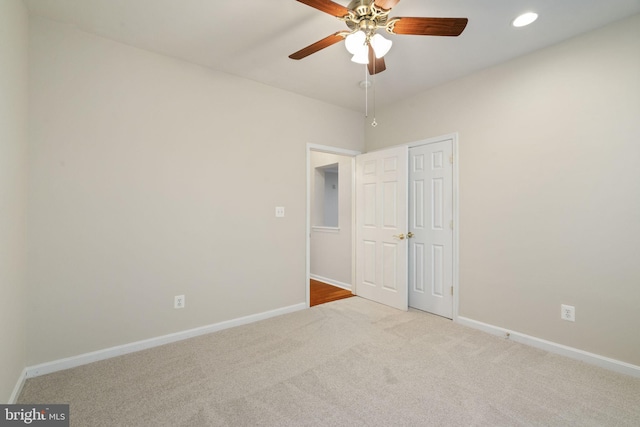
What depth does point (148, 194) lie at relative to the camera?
2555 millimetres

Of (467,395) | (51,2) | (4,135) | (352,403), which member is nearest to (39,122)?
(4,135)

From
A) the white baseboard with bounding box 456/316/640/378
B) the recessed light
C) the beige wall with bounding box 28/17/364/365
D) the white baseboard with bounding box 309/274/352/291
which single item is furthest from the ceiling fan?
the white baseboard with bounding box 309/274/352/291

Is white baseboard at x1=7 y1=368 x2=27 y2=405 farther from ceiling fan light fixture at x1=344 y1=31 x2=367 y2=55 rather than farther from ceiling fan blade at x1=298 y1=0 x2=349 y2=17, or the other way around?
ceiling fan light fixture at x1=344 y1=31 x2=367 y2=55

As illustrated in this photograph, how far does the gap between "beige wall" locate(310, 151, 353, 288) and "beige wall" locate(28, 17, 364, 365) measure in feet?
3.84

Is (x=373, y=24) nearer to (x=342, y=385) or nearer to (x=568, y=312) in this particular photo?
(x=342, y=385)

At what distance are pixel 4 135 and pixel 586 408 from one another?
377 centimetres

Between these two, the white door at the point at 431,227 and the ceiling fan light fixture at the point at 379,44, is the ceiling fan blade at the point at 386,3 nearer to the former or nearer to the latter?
the ceiling fan light fixture at the point at 379,44

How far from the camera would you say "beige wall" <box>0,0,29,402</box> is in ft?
5.29

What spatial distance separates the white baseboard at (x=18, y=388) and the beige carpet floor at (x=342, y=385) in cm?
4

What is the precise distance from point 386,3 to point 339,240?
11.4 feet

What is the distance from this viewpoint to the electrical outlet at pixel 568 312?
7.81 ft

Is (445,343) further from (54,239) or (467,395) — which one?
(54,239)

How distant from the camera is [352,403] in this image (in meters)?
1.79

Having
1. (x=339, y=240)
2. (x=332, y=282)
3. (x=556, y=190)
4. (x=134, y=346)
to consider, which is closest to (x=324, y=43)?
(x=556, y=190)
